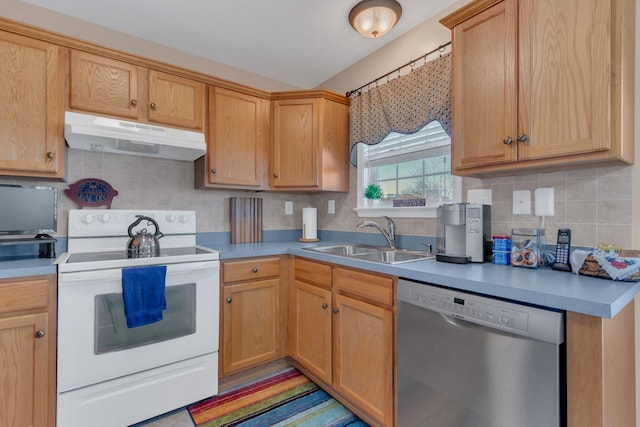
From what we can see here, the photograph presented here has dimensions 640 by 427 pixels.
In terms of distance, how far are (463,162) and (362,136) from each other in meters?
1.03

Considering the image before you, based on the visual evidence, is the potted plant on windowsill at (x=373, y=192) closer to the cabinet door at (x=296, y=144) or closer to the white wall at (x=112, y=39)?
the cabinet door at (x=296, y=144)

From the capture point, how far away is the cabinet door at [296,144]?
2467 mm

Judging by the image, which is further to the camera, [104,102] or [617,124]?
[104,102]

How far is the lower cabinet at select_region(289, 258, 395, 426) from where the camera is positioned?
1.51 m

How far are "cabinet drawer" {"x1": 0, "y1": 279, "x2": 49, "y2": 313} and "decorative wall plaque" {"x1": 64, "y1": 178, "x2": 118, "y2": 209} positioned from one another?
0.71 metres

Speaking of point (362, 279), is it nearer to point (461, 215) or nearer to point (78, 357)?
point (461, 215)

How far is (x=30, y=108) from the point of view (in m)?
1.64

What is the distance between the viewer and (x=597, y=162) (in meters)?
1.23

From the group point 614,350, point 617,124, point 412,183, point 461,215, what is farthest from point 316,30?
point 614,350

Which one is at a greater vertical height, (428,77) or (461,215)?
(428,77)

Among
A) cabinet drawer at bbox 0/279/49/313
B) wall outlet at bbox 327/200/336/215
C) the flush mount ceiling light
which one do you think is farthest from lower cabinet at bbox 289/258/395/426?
the flush mount ceiling light

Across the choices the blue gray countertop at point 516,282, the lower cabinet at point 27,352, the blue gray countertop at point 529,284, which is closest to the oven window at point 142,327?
the lower cabinet at point 27,352

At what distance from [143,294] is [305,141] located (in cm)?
156

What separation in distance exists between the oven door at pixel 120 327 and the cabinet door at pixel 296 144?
96 cm
